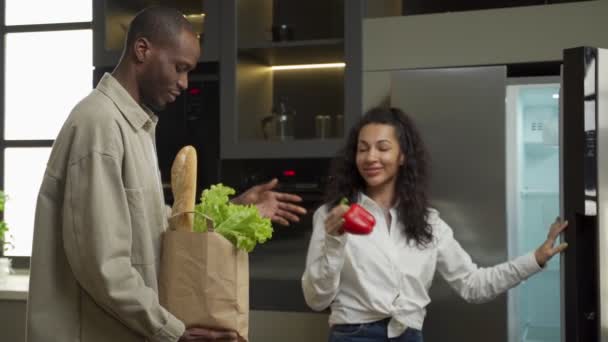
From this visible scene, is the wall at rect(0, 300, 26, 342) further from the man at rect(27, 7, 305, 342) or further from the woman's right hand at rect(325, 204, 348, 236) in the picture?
the man at rect(27, 7, 305, 342)

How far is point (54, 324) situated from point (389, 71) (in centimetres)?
183

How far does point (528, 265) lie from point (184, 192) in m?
1.21

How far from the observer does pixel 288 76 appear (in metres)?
3.46

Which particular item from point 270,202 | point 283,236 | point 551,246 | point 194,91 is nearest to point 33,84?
point 194,91

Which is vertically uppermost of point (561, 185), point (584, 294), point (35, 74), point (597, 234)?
point (35, 74)

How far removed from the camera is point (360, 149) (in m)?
2.41

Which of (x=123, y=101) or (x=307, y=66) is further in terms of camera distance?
(x=307, y=66)

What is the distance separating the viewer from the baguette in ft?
4.93

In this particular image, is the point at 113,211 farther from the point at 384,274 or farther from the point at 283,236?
the point at 283,236

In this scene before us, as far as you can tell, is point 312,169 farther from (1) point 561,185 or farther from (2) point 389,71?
(1) point 561,185

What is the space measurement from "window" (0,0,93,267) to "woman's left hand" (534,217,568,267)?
2.49 metres

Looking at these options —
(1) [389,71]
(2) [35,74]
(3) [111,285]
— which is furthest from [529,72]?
(2) [35,74]

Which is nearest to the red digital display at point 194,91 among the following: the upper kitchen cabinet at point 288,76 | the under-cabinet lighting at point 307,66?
the upper kitchen cabinet at point 288,76

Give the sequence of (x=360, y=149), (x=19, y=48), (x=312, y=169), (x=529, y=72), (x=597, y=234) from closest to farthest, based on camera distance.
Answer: (x=597, y=234), (x=360, y=149), (x=529, y=72), (x=312, y=169), (x=19, y=48)
